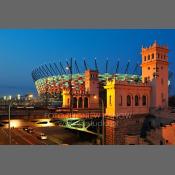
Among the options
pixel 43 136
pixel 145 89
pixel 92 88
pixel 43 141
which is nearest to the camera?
pixel 43 141

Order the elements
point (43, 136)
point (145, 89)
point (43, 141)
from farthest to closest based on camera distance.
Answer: point (145, 89)
point (43, 136)
point (43, 141)

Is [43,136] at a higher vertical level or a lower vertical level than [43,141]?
higher

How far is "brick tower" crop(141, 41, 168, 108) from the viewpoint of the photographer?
1021 centimetres

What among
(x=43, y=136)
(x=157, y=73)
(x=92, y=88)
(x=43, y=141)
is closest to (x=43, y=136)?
(x=43, y=136)

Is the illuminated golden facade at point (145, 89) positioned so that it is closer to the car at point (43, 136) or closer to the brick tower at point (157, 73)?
the brick tower at point (157, 73)

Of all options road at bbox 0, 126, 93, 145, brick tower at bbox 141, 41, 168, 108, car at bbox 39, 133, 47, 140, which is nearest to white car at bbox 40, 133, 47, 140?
car at bbox 39, 133, 47, 140

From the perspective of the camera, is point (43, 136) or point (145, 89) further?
point (145, 89)

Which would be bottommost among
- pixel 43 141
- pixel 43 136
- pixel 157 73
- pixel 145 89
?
pixel 43 141

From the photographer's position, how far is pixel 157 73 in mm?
10445

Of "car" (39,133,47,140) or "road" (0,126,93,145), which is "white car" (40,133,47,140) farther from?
"road" (0,126,93,145)

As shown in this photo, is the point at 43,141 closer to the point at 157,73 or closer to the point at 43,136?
the point at 43,136

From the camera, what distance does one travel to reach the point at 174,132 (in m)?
9.02

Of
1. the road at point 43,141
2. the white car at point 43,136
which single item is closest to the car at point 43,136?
the white car at point 43,136

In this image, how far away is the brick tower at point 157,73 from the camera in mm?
10211
